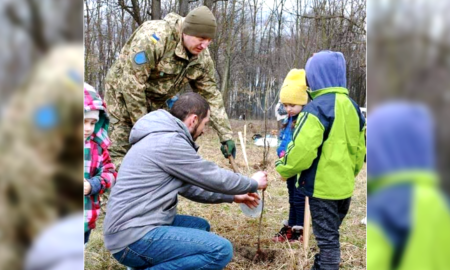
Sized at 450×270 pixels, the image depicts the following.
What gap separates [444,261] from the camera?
468mm

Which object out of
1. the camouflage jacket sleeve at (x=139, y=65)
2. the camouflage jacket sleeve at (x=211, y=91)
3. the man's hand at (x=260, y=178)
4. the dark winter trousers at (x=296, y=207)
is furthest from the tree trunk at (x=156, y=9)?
the man's hand at (x=260, y=178)

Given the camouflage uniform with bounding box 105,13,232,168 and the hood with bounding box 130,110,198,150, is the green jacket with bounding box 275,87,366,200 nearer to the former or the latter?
the hood with bounding box 130,110,198,150

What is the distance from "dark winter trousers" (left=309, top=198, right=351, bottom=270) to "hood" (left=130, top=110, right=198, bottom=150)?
2.36 feet

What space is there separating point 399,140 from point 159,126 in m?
1.54

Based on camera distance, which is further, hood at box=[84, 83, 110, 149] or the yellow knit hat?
the yellow knit hat

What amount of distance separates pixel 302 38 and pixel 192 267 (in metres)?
4.77

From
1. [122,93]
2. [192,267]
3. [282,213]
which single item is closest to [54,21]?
[192,267]

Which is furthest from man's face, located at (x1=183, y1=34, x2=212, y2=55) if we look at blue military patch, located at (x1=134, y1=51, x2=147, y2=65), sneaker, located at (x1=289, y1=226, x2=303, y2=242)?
sneaker, located at (x1=289, y1=226, x2=303, y2=242)

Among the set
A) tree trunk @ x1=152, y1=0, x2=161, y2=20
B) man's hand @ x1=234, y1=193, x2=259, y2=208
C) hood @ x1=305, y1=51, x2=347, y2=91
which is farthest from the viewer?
tree trunk @ x1=152, y1=0, x2=161, y2=20

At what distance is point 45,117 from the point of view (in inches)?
17.2

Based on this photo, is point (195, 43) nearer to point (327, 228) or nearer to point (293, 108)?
point (293, 108)

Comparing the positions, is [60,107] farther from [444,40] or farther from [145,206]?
[145,206]

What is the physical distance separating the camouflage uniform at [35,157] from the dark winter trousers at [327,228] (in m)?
1.78

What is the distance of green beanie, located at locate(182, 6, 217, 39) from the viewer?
269 cm
